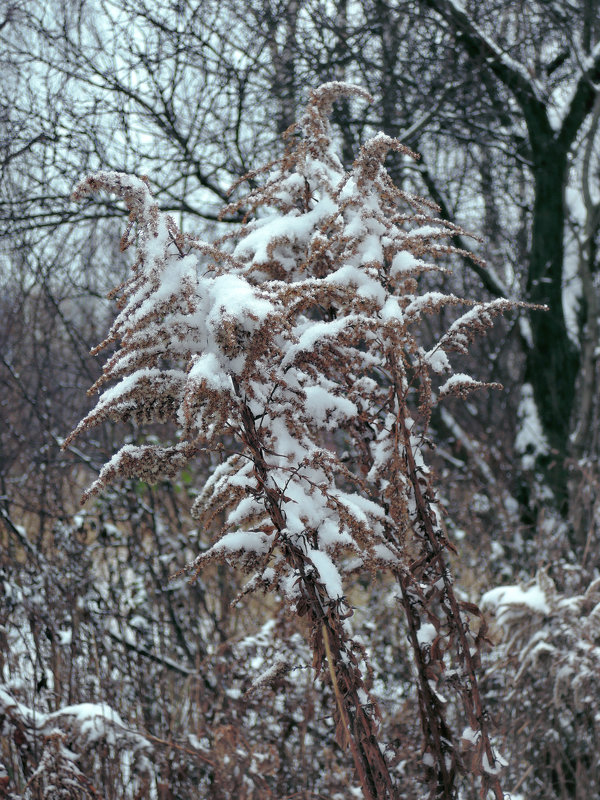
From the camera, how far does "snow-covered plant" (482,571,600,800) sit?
9.37 ft

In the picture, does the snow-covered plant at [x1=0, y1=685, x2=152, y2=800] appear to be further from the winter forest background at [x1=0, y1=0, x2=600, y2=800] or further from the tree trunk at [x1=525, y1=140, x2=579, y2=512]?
the tree trunk at [x1=525, y1=140, x2=579, y2=512]

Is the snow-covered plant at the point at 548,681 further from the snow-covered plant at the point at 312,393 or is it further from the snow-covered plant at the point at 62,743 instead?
the snow-covered plant at the point at 62,743

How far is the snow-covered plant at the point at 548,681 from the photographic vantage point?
286 cm

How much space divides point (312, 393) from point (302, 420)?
0.10 metres

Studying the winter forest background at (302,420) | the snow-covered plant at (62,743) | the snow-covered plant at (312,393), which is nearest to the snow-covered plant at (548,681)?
the winter forest background at (302,420)

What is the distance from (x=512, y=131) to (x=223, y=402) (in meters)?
5.44

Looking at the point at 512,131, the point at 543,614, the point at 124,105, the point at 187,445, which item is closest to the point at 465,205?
the point at 512,131

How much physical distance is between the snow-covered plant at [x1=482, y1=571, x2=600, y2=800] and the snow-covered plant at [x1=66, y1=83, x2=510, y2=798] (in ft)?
4.10

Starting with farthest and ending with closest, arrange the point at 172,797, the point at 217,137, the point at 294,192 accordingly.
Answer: the point at 217,137
the point at 172,797
the point at 294,192

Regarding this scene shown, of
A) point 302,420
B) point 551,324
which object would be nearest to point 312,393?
point 302,420

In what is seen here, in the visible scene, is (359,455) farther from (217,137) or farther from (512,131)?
(512,131)

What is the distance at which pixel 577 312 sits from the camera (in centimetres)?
620

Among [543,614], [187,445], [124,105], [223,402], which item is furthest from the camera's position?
[124,105]

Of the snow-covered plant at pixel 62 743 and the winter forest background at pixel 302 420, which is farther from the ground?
the winter forest background at pixel 302 420
